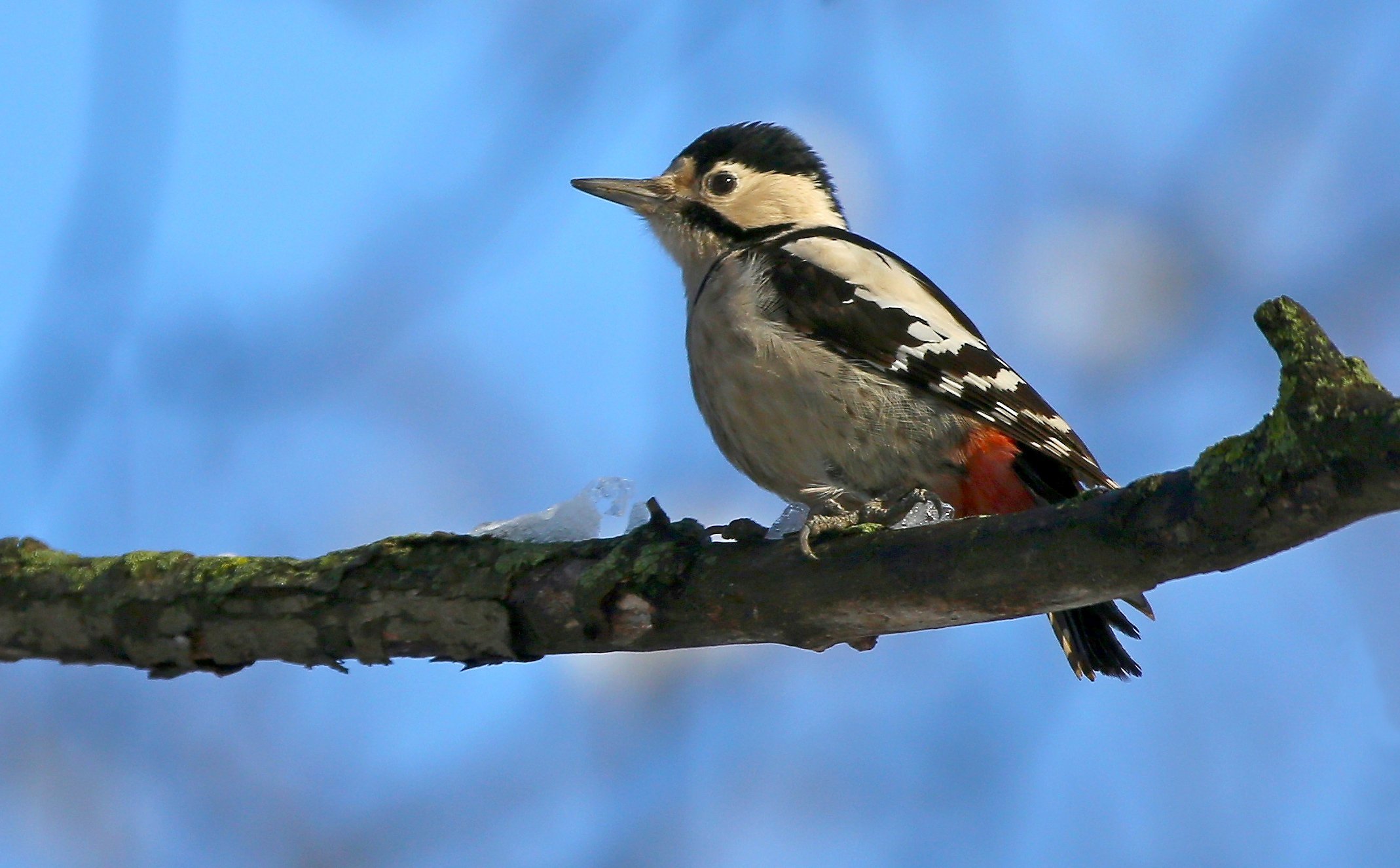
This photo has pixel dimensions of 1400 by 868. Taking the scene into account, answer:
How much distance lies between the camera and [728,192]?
16.3 feet

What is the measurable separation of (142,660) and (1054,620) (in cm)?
224

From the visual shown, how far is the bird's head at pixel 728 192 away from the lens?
4.84 meters

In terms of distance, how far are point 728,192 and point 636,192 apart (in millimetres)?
323

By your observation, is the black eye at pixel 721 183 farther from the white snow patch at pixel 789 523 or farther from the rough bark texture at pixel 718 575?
the rough bark texture at pixel 718 575

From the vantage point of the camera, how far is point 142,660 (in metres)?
3.08

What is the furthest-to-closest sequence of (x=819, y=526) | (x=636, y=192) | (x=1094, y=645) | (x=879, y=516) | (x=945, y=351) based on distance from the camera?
(x=636, y=192)
(x=945, y=351)
(x=1094, y=645)
(x=879, y=516)
(x=819, y=526)

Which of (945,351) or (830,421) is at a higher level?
(945,351)

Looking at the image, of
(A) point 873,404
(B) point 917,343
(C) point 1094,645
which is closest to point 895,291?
(B) point 917,343

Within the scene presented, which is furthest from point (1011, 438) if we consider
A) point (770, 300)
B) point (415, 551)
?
point (415, 551)

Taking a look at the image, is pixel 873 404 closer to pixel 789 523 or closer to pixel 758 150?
pixel 789 523

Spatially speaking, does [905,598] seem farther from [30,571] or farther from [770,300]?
[30,571]

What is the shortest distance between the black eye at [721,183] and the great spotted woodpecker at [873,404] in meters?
0.87

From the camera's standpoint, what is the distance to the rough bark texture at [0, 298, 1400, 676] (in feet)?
6.75

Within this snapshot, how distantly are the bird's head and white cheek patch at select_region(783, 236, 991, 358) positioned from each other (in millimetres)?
522
